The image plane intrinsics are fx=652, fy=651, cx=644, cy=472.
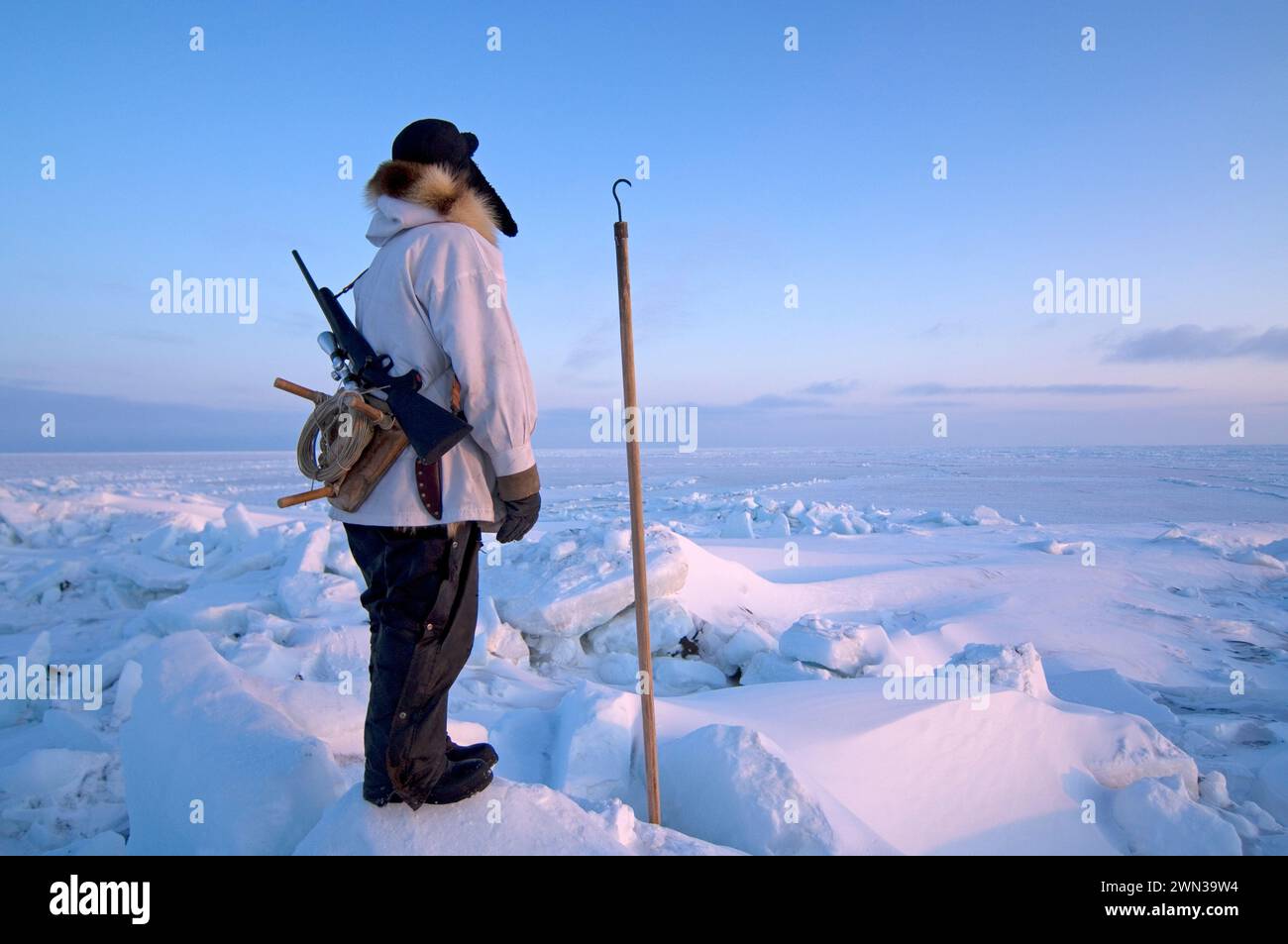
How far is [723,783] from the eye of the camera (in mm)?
2213

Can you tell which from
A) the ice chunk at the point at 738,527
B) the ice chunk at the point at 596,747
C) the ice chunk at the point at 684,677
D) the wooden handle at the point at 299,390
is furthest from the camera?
the ice chunk at the point at 738,527

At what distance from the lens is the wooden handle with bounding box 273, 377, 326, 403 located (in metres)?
1.70

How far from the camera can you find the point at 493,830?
1697mm

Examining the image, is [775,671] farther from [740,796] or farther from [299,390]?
[299,390]

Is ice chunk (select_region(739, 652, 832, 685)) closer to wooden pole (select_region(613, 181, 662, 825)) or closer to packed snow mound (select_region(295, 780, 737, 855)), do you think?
wooden pole (select_region(613, 181, 662, 825))

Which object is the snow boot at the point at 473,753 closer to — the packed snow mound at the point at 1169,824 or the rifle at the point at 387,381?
the rifle at the point at 387,381

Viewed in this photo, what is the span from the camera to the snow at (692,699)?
2061mm

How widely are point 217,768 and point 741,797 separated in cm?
167

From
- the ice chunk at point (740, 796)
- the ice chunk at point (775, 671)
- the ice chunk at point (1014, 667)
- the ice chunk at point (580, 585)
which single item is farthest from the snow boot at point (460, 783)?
the ice chunk at point (1014, 667)

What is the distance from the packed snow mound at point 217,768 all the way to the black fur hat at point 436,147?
184 cm

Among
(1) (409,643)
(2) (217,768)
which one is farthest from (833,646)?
(2) (217,768)
